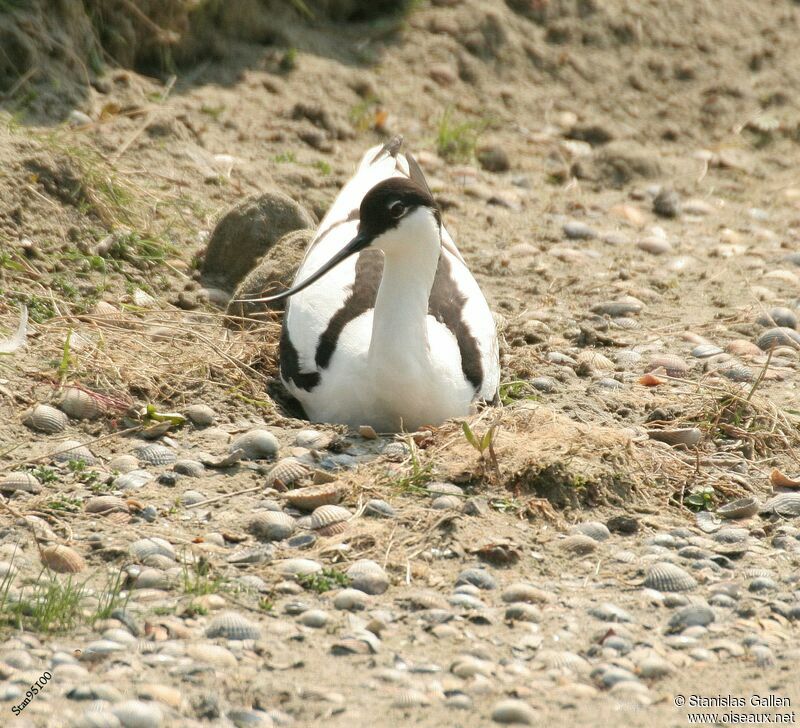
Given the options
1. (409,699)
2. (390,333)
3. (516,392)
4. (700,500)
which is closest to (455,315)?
(516,392)

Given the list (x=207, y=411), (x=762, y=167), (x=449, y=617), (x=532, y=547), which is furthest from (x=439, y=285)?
(x=762, y=167)

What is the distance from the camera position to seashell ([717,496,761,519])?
4.54 metres

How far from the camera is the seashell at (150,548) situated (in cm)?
394

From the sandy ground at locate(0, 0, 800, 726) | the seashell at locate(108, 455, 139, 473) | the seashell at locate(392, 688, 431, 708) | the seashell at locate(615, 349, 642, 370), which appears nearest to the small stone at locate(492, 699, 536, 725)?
the sandy ground at locate(0, 0, 800, 726)

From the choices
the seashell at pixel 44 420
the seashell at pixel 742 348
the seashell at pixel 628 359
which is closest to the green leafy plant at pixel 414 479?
the seashell at pixel 44 420

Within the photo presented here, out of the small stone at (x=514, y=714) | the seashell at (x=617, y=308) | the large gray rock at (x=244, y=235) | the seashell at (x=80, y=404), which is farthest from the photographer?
the seashell at (x=617, y=308)

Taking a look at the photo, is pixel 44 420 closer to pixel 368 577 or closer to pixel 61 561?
pixel 61 561

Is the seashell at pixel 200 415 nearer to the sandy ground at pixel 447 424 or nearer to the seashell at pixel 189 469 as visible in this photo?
the sandy ground at pixel 447 424

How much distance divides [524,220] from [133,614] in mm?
4798

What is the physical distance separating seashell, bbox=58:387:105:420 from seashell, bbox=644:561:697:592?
221 centimetres

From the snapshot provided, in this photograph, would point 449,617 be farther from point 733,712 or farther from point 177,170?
point 177,170

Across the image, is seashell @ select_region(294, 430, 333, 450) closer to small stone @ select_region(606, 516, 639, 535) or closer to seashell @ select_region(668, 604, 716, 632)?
small stone @ select_region(606, 516, 639, 535)

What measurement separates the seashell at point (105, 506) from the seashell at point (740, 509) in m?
2.06

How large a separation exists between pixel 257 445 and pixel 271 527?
0.62 m
